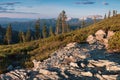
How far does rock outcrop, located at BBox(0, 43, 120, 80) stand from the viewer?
1389 inches

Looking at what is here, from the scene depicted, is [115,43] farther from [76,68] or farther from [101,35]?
[76,68]

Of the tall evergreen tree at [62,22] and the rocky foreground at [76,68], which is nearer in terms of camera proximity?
the rocky foreground at [76,68]

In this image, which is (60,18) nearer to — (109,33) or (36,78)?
(109,33)

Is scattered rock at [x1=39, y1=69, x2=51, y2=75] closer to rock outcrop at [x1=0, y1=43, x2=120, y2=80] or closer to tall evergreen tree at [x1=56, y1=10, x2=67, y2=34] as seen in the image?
rock outcrop at [x1=0, y1=43, x2=120, y2=80]

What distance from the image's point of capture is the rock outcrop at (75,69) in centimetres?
3528

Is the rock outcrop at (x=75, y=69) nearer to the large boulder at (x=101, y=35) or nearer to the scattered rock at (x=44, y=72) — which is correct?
the scattered rock at (x=44, y=72)

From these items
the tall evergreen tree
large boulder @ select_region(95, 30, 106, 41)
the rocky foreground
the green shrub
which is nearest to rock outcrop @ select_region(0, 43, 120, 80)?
the rocky foreground

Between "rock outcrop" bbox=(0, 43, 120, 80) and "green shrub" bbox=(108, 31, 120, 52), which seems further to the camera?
"green shrub" bbox=(108, 31, 120, 52)

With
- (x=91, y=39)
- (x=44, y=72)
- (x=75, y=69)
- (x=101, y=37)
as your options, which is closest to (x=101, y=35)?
(x=101, y=37)

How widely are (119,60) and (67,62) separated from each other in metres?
7.93

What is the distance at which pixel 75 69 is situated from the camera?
37250mm

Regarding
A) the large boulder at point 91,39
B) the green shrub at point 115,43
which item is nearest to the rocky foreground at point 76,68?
the green shrub at point 115,43

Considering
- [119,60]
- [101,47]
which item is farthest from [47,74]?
[101,47]

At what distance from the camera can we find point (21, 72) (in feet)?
126
